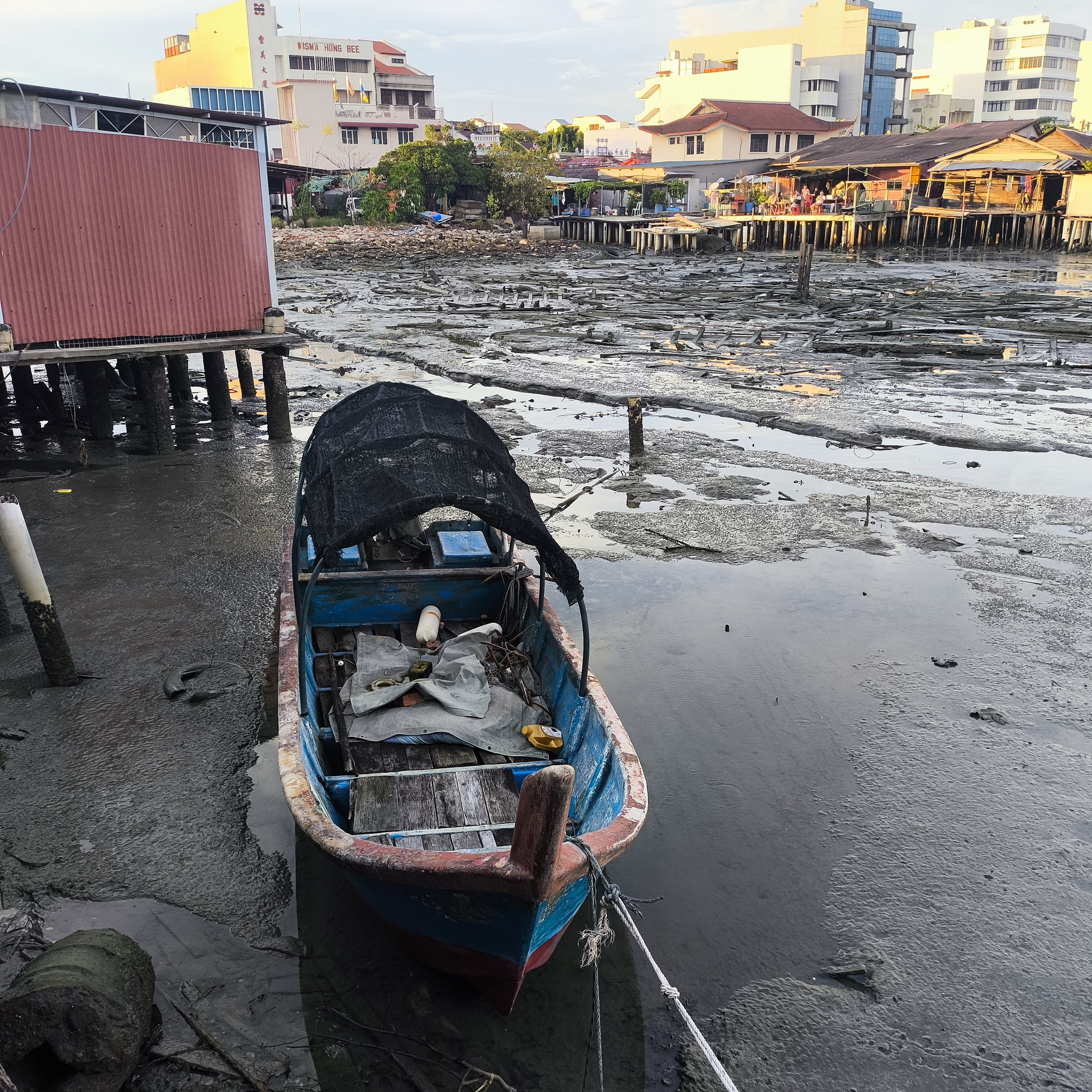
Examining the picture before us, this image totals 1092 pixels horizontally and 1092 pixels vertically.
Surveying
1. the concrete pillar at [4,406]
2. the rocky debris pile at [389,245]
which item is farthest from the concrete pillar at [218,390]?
the rocky debris pile at [389,245]

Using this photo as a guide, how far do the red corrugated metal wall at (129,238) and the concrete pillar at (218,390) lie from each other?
2095 mm

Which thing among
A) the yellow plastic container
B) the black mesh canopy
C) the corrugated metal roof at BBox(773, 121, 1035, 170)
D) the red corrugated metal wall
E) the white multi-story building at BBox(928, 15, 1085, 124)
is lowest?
the yellow plastic container

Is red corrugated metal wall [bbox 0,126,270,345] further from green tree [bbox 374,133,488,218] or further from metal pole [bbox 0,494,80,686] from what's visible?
green tree [bbox 374,133,488,218]

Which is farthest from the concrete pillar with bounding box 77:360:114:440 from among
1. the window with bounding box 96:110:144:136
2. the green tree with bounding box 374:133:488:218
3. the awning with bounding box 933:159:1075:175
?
the green tree with bounding box 374:133:488:218

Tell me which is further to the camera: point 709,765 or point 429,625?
point 429,625

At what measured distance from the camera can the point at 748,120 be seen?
6750 cm

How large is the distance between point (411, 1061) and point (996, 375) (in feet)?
62.4

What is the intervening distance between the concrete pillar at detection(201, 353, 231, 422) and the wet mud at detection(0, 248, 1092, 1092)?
0.79 m

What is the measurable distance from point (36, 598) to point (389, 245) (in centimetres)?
4887

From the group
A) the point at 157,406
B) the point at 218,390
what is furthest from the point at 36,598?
the point at 218,390

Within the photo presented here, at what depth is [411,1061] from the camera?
163 inches

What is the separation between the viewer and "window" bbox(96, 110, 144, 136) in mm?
11875

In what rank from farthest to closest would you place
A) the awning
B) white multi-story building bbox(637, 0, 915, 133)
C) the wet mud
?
white multi-story building bbox(637, 0, 915, 133)
the awning
the wet mud

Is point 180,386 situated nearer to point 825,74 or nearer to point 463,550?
point 463,550
